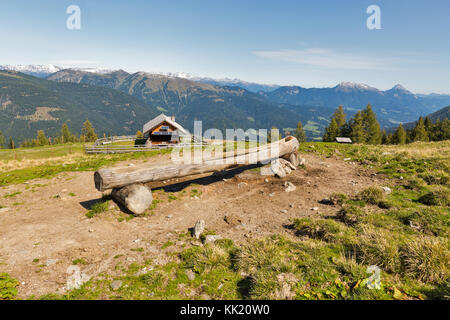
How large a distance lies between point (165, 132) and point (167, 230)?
30.6 meters

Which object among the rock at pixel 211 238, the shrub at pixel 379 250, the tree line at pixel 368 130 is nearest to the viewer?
the shrub at pixel 379 250

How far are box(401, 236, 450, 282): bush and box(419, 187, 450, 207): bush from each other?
5.15 metres

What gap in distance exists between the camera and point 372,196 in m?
9.42

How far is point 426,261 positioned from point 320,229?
2.66 m

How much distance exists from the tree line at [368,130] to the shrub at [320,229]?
56546mm

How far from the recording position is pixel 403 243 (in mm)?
5734

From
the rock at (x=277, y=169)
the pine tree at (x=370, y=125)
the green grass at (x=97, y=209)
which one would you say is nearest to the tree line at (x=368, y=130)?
the pine tree at (x=370, y=125)

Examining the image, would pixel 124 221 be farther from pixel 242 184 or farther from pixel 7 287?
pixel 242 184

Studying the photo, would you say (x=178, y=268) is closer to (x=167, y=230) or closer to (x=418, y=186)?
(x=167, y=230)

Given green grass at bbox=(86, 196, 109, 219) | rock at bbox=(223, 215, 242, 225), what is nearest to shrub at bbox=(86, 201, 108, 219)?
green grass at bbox=(86, 196, 109, 219)

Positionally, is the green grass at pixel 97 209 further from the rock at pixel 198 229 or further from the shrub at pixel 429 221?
the shrub at pixel 429 221

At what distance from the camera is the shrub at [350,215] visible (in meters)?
7.69

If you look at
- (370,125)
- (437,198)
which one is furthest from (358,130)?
(437,198)

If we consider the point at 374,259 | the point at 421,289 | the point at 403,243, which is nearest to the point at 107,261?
the point at 374,259
